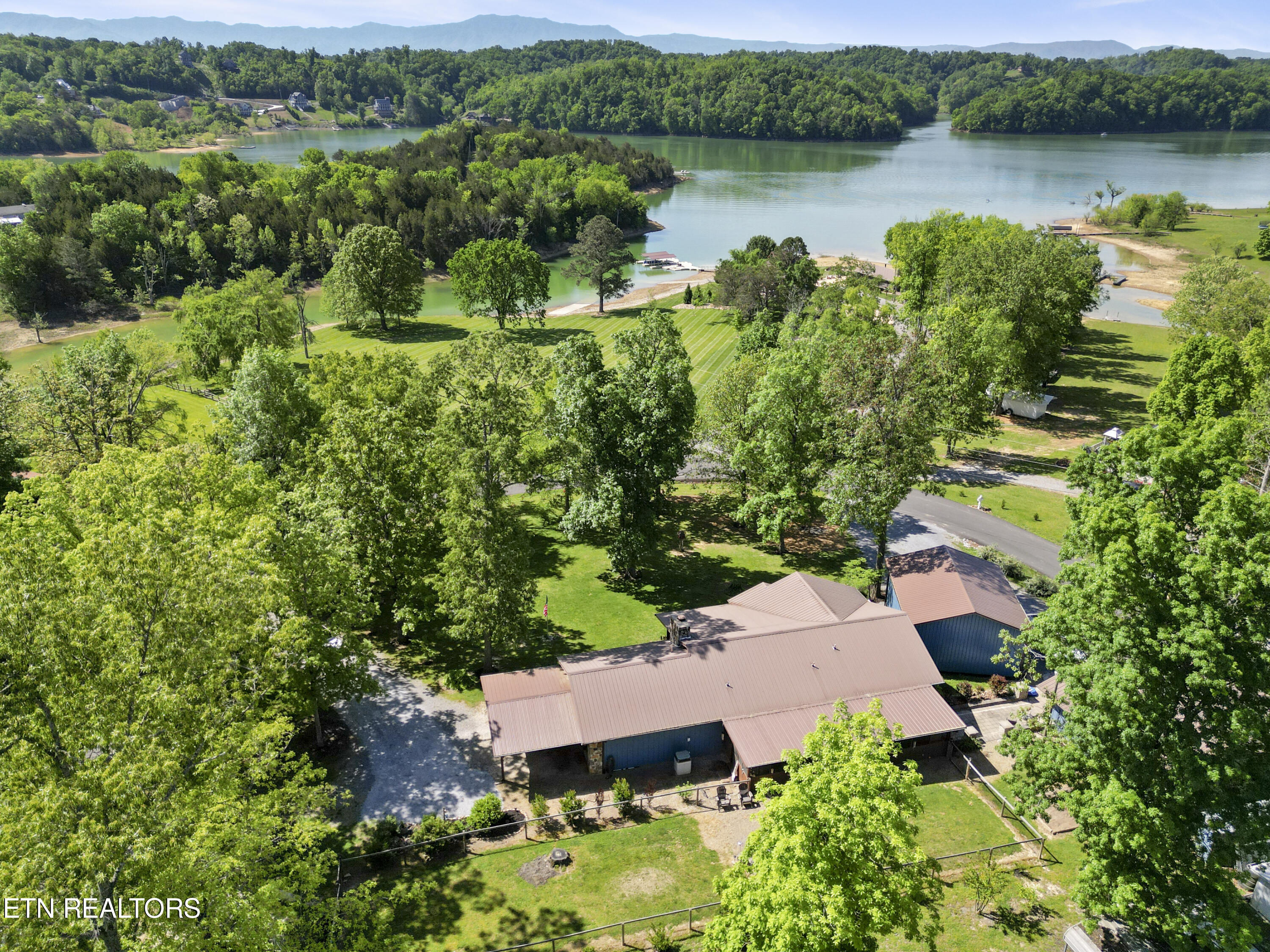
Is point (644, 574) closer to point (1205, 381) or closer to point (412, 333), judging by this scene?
point (1205, 381)

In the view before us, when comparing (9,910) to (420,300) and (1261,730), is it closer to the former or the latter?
(1261,730)

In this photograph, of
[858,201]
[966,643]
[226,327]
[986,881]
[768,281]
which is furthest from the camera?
[858,201]

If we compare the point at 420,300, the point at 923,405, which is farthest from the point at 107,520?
the point at 420,300

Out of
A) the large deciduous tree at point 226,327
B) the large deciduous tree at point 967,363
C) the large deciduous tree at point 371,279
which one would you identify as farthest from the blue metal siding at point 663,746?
the large deciduous tree at point 371,279

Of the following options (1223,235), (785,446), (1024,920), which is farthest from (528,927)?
(1223,235)

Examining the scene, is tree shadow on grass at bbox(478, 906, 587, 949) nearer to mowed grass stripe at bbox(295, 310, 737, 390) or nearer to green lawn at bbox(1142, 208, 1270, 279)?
mowed grass stripe at bbox(295, 310, 737, 390)

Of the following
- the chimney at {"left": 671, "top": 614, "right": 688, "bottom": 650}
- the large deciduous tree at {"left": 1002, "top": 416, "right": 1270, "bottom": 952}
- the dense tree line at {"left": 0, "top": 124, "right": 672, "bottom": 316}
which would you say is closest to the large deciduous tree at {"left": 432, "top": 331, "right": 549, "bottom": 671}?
the chimney at {"left": 671, "top": 614, "right": 688, "bottom": 650}
